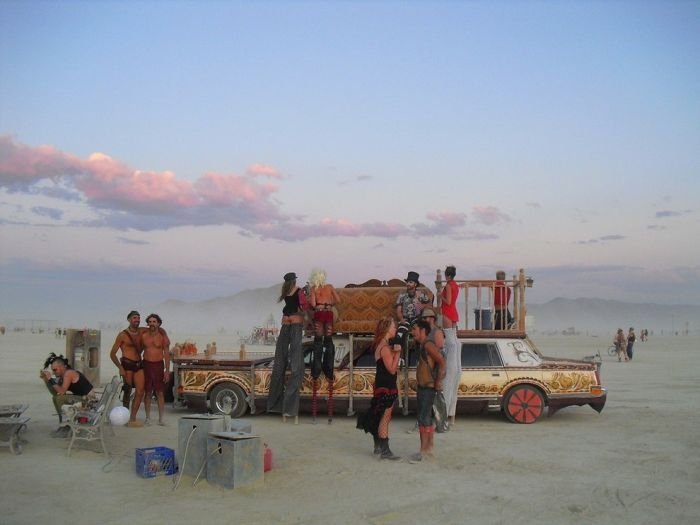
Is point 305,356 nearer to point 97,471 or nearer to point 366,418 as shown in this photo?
point 366,418

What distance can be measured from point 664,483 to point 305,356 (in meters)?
6.72

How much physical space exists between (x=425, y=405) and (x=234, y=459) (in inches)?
108

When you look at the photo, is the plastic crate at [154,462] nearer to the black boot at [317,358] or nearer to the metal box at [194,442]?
the metal box at [194,442]

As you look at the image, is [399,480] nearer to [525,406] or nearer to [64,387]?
[525,406]

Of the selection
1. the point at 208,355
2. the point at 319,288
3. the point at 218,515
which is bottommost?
the point at 218,515

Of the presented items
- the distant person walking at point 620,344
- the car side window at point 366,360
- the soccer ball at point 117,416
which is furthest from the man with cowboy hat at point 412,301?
the distant person walking at point 620,344

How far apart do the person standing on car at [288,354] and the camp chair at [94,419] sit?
137 inches

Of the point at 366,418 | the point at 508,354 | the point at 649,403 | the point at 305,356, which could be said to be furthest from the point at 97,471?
the point at 649,403

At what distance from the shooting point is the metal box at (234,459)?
781cm

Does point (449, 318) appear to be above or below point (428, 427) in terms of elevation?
above

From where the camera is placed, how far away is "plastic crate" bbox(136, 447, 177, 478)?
827 centimetres

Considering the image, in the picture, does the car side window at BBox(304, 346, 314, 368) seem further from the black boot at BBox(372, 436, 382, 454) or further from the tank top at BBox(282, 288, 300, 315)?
the black boot at BBox(372, 436, 382, 454)

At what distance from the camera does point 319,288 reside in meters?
13.3

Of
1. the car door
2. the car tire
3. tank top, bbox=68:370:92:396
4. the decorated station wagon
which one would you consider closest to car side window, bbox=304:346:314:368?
the decorated station wagon
